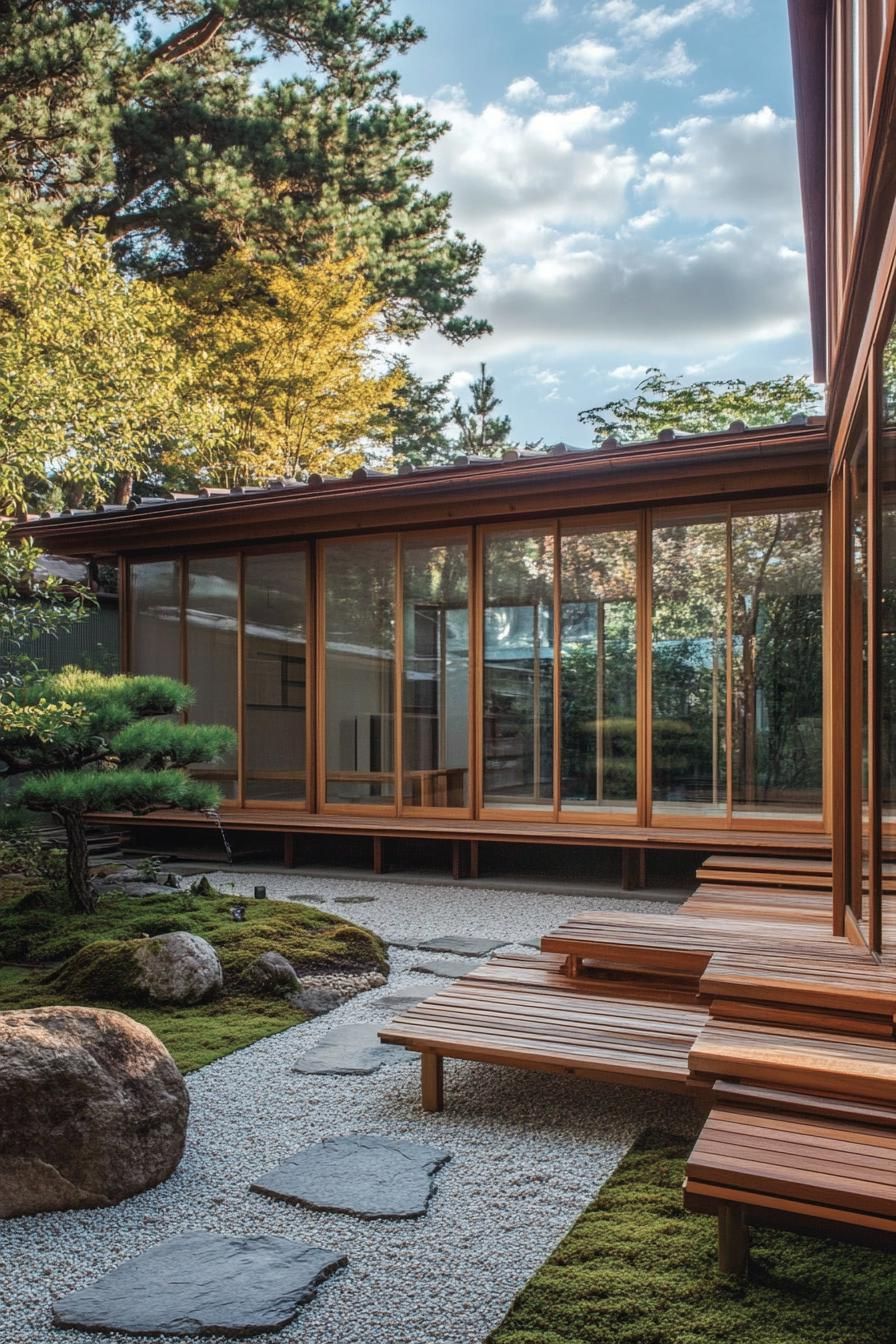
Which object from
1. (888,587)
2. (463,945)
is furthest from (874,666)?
(463,945)

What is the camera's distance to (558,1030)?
310 centimetres

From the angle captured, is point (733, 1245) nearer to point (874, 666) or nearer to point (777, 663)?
point (874, 666)

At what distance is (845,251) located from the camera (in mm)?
3156

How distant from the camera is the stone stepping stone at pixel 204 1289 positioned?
6.21ft

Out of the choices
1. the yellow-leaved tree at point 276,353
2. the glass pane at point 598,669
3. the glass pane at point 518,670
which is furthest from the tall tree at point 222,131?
the glass pane at point 598,669

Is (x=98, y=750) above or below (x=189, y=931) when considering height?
above

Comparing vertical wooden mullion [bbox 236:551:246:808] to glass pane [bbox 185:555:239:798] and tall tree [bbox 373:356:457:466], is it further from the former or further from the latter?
tall tree [bbox 373:356:457:466]

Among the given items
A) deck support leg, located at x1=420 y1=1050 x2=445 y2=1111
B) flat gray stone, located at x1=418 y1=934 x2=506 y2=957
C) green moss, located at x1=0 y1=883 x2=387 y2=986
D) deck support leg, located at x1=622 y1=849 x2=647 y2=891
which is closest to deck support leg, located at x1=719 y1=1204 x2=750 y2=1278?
deck support leg, located at x1=420 y1=1050 x2=445 y2=1111

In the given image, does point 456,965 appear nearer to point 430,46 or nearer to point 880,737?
point 880,737

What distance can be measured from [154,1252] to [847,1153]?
1.43 metres

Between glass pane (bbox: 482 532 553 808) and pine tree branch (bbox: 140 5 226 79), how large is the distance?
36.6 feet

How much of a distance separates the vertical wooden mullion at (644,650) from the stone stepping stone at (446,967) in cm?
241

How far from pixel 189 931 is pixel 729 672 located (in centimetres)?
365

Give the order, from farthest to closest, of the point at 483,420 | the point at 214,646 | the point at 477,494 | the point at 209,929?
the point at 483,420, the point at 214,646, the point at 477,494, the point at 209,929
